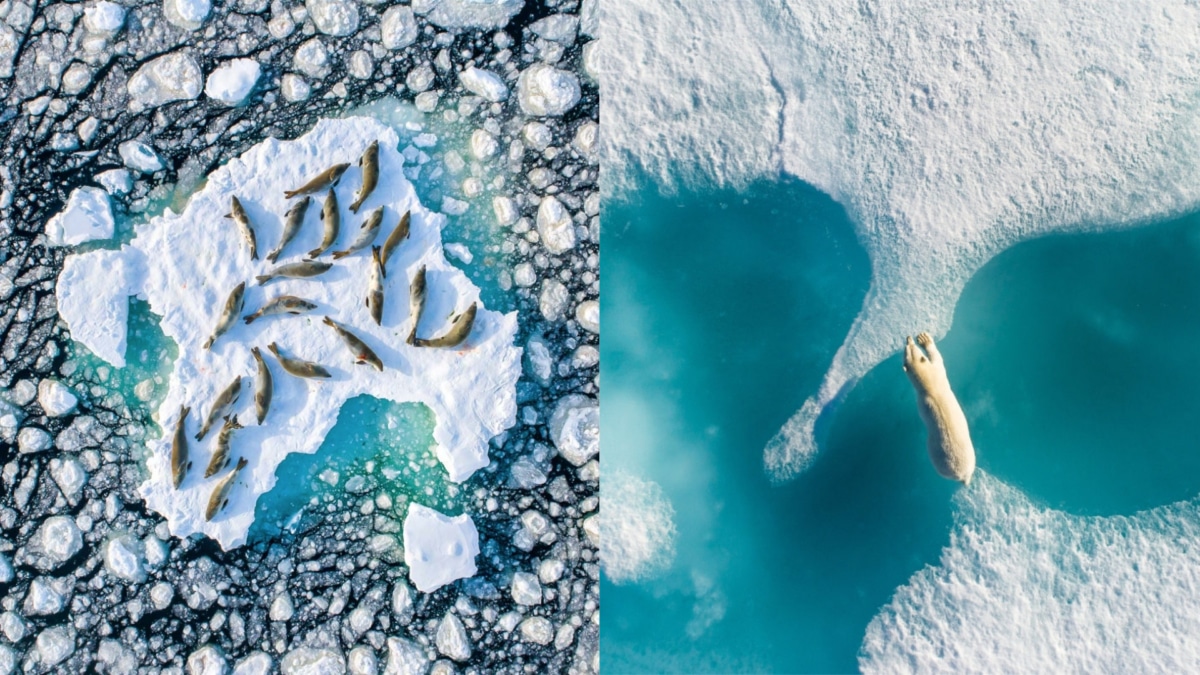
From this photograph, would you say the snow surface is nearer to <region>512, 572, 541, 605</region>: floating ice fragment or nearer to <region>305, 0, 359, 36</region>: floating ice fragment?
<region>305, 0, 359, 36</region>: floating ice fragment

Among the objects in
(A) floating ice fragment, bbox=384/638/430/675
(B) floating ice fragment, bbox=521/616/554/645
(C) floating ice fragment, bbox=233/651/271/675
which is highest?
(B) floating ice fragment, bbox=521/616/554/645

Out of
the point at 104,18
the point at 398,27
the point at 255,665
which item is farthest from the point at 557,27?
the point at 255,665

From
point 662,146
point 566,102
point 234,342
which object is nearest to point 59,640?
point 234,342

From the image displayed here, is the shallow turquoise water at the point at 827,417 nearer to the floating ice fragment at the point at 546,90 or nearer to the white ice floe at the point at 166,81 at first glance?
the floating ice fragment at the point at 546,90

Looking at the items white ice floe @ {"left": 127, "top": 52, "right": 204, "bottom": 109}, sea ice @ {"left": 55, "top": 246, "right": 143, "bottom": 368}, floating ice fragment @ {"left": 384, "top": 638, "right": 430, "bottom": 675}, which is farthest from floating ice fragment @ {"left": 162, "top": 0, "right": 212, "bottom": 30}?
floating ice fragment @ {"left": 384, "top": 638, "right": 430, "bottom": 675}

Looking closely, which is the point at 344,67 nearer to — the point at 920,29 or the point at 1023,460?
the point at 920,29

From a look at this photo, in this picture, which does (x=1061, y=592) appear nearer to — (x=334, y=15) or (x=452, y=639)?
(x=452, y=639)
